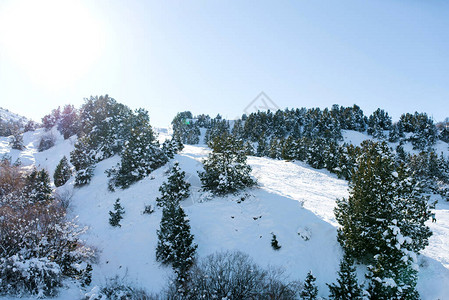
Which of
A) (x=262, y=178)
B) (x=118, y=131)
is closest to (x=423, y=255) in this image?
(x=262, y=178)

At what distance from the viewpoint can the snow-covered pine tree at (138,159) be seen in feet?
109

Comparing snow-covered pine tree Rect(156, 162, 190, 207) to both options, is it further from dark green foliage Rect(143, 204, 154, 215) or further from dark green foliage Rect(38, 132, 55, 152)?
dark green foliage Rect(38, 132, 55, 152)

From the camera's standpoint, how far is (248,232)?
19891 millimetres

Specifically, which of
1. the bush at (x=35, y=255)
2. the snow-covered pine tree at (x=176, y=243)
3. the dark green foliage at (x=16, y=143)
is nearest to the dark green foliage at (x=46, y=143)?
the dark green foliage at (x=16, y=143)

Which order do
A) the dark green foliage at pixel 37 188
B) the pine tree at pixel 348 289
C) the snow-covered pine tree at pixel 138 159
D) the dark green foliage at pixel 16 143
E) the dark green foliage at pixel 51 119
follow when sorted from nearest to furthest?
1. the pine tree at pixel 348 289
2. the dark green foliage at pixel 37 188
3. the snow-covered pine tree at pixel 138 159
4. the dark green foliage at pixel 16 143
5. the dark green foliage at pixel 51 119

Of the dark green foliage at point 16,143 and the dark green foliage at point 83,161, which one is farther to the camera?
the dark green foliage at point 16,143

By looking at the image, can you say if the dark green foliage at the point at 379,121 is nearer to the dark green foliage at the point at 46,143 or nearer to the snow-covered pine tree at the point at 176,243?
the snow-covered pine tree at the point at 176,243

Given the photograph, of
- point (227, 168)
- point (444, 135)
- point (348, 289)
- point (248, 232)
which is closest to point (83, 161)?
point (227, 168)

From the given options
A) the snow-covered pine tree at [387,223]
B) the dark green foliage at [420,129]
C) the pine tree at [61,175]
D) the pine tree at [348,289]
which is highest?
the dark green foliage at [420,129]

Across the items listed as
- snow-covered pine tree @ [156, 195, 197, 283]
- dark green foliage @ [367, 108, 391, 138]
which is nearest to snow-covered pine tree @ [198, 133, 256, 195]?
snow-covered pine tree @ [156, 195, 197, 283]

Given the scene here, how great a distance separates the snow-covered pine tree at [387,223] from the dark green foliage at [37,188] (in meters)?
35.7

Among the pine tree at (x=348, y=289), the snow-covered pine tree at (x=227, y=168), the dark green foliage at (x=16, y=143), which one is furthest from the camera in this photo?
the dark green foliage at (x=16, y=143)

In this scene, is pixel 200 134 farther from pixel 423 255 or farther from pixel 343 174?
pixel 423 255

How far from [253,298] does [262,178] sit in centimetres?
2051
